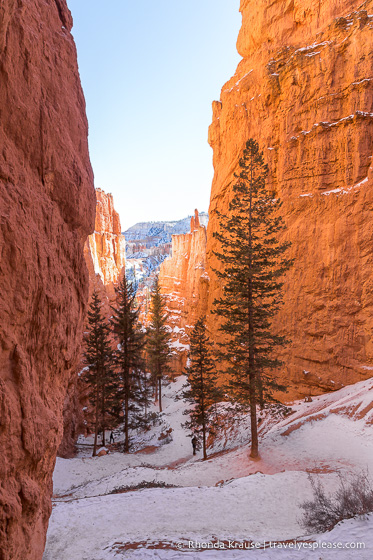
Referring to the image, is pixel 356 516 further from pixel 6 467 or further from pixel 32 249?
pixel 32 249

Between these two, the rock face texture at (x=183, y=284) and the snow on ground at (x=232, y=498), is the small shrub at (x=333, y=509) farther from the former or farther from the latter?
the rock face texture at (x=183, y=284)

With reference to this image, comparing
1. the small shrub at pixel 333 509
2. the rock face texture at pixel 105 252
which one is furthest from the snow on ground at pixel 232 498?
the rock face texture at pixel 105 252

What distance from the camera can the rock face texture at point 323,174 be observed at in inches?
689

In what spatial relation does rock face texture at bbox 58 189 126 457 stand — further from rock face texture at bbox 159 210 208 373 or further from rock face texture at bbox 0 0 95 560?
rock face texture at bbox 0 0 95 560

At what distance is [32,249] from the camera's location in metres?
4.13

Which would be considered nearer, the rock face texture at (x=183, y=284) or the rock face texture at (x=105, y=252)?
the rock face texture at (x=183, y=284)

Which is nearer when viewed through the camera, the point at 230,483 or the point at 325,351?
the point at 230,483

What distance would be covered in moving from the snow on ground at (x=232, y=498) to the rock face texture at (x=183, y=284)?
66.0 feet

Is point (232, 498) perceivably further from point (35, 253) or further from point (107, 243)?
point (107, 243)

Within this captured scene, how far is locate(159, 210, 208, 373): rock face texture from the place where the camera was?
42.1m

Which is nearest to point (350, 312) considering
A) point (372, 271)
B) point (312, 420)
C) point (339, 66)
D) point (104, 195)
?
point (372, 271)

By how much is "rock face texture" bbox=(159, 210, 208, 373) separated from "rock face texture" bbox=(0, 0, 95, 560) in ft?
91.5

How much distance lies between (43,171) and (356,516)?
8574 mm

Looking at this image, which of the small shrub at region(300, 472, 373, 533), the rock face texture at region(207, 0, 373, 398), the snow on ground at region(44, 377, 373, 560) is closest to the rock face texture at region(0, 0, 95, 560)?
the snow on ground at region(44, 377, 373, 560)
